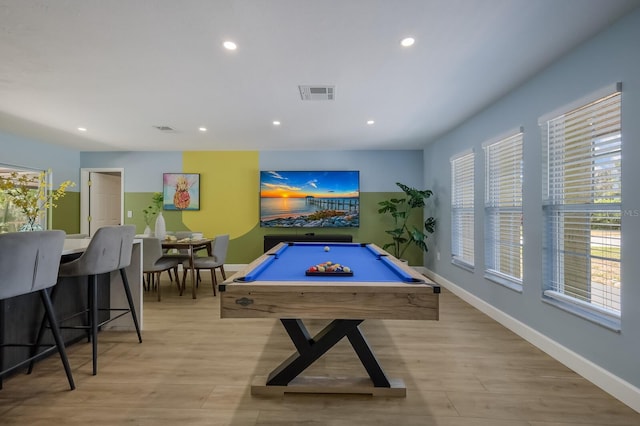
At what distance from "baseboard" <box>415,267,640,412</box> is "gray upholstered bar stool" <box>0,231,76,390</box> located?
3.45 meters

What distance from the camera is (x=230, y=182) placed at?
586 cm

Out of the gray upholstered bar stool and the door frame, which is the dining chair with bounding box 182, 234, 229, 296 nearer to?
the gray upholstered bar stool

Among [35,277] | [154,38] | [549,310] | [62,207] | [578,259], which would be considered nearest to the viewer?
[35,277]

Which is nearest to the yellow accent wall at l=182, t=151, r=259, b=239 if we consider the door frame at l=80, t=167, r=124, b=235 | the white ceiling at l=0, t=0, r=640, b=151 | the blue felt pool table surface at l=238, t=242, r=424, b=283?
the door frame at l=80, t=167, r=124, b=235

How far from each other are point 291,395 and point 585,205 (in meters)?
2.46

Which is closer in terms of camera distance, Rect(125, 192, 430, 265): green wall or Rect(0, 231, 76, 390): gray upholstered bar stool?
Rect(0, 231, 76, 390): gray upholstered bar stool

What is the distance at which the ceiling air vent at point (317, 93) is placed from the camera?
2.98 m

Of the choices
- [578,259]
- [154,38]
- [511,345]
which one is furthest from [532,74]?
[154,38]

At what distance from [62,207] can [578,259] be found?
751cm

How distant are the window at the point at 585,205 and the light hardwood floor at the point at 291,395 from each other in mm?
604

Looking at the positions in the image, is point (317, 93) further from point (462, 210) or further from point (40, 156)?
point (40, 156)

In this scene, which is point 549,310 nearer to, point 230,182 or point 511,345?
point 511,345

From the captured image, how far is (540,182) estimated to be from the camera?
265cm

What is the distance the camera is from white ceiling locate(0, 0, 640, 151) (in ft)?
6.08
